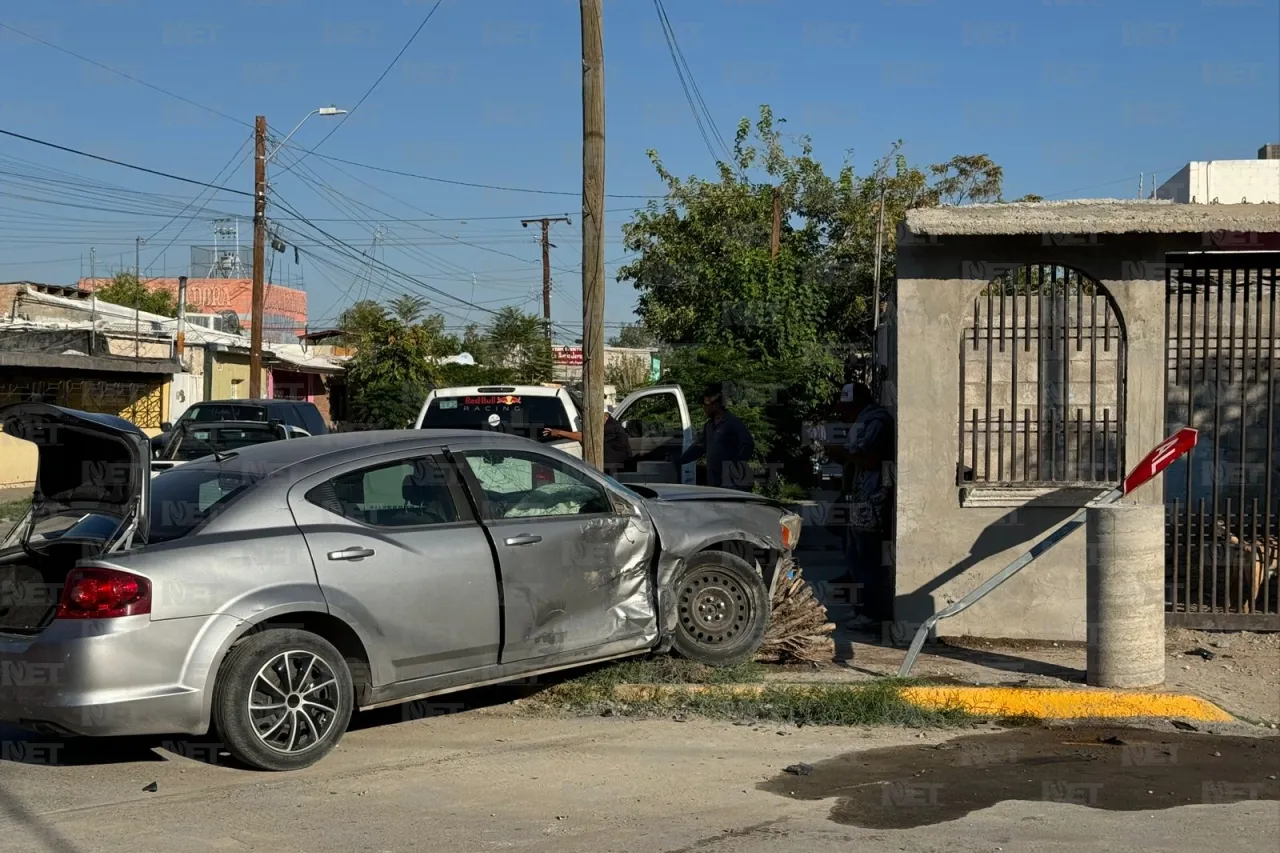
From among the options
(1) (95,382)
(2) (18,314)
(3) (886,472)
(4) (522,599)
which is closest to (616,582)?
(4) (522,599)

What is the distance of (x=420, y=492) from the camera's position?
6.72 metres

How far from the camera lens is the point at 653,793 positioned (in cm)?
575

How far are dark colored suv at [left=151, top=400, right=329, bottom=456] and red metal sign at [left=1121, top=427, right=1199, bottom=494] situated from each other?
1339 centimetres

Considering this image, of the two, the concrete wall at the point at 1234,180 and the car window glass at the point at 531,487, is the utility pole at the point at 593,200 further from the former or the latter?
the concrete wall at the point at 1234,180

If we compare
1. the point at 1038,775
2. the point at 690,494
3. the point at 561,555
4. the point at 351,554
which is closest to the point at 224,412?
the point at 690,494

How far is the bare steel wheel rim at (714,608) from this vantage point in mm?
7840

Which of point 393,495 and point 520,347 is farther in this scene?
point 520,347

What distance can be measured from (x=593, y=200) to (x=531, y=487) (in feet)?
12.2

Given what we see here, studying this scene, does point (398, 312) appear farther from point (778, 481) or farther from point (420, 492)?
point (420, 492)

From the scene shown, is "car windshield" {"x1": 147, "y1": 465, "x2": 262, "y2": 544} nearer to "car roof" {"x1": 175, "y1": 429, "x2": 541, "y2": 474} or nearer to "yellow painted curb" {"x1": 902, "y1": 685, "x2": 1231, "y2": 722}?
"car roof" {"x1": 175, "y1": 429, "x2": 541, "y2": 474}

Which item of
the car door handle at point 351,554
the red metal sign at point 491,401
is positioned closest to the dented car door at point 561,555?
the car door handle at point 351,554

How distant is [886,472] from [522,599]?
355 centimetres

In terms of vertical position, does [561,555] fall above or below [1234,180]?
below

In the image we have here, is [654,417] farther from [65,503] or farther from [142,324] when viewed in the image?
[142,324]
